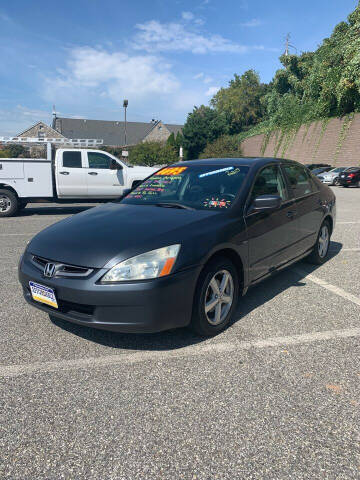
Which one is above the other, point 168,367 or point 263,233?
point 263,233

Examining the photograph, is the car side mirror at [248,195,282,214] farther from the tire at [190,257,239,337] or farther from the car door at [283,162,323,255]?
the car door at [283,162,323,255]

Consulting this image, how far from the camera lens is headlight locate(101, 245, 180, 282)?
272 centimetres

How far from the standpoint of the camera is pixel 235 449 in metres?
1.98

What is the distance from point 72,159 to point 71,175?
55 cm

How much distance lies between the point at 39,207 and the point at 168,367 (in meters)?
11.5

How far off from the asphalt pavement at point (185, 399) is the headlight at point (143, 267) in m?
0.68

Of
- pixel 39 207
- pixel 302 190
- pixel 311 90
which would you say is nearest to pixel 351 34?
pixel 311 90

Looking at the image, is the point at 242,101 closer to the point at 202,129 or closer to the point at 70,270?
the point at 202,129

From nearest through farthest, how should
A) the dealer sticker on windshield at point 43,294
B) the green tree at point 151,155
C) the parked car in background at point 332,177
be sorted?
1. the dealer sticker on windshield at point 43,294
2. the parked car in background at point 332,177
3. the green tree at point 151,155

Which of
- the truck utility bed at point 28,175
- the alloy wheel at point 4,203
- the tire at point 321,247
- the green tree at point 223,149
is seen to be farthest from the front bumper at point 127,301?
the green tree at point 223,149

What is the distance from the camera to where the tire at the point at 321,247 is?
5.38m

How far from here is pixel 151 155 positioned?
137 feet

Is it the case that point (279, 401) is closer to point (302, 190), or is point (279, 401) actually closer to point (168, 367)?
point (168, 367)

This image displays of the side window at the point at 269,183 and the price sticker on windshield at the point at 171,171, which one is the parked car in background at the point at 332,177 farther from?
the price sticker on windshield at the point at 171,171
